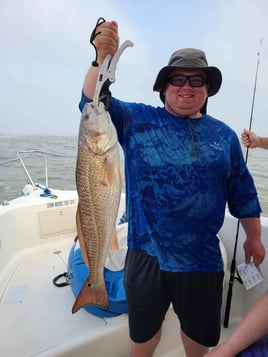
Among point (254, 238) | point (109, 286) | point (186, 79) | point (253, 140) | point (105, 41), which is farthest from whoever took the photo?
point (253, 140)

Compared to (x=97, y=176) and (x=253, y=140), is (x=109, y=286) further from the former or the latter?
(x=253, y=140)

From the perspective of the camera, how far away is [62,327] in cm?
194

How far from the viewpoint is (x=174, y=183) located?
4.24 feet

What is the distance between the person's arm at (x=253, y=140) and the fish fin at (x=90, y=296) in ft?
5.31

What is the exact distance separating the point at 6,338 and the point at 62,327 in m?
0.41

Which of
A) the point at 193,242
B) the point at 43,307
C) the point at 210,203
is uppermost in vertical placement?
the point at 210,203

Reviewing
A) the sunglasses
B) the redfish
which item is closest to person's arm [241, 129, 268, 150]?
the sunglasses

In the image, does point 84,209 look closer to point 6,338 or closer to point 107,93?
point 107,93

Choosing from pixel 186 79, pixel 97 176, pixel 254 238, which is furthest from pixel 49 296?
pixel 186 79

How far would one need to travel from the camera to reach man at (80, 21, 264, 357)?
1307mm

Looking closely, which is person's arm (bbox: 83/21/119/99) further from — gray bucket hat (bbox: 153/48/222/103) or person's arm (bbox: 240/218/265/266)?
person's arm (bbox: 240/218/265/266)

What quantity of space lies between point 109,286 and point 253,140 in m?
1.67

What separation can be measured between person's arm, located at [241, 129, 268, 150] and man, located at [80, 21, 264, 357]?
0.70m

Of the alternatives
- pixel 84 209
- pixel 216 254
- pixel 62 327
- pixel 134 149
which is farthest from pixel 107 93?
pixel 62 327
